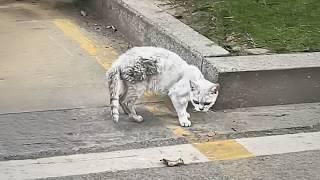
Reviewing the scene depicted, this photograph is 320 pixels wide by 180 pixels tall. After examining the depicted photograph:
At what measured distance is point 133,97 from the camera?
5.46 meters

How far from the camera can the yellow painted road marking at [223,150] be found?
15.8 ft

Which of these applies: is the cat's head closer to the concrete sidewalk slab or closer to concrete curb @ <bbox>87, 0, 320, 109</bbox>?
concrete curb @ <bbox>87, 0, 320, 109</bbox>

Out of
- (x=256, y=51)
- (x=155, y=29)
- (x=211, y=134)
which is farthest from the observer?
(x=155, y=29)

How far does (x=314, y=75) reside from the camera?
5965mm

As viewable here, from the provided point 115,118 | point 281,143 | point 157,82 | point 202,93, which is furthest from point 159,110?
point 281,143

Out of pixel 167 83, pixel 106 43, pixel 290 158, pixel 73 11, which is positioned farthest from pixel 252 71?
pixel 73 11

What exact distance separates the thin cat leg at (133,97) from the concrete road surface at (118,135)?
75 millimetres

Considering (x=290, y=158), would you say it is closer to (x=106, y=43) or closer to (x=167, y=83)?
(x=167, y=83)

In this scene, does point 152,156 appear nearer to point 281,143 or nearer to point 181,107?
point 181,107

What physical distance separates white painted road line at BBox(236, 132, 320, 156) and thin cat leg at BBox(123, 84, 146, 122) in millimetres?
904

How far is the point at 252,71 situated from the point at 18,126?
2.06 m

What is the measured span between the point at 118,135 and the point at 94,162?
1.80 feet

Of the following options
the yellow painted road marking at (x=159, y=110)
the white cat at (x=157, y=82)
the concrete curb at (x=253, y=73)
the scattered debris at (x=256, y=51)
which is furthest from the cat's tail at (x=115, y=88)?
the scattered debris at (x=256, y=51)

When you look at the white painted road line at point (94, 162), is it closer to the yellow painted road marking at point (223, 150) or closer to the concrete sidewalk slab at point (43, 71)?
the yellow painted road marking at point (223, 150)
